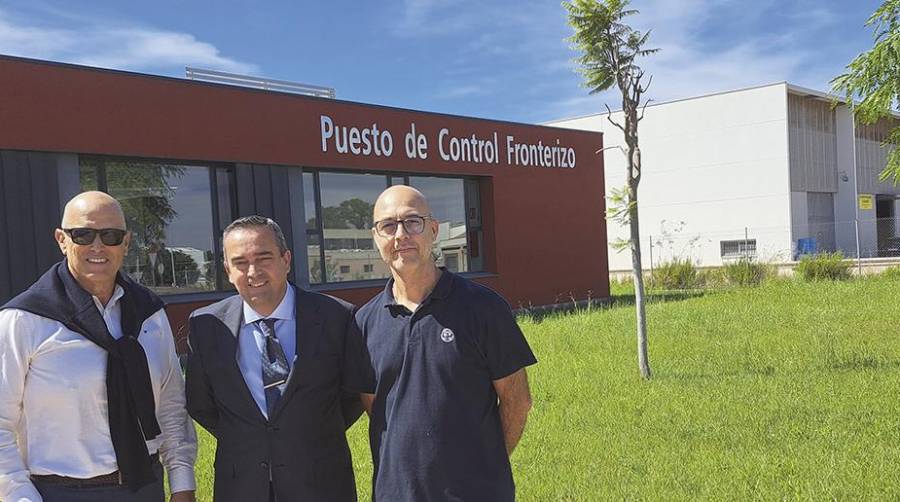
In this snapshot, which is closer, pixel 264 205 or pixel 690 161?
pixel 264 205

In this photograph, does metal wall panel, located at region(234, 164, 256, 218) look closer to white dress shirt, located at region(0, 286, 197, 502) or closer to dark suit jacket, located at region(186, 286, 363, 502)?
dark suit jacket, located at region(186, 286, 363, 502)

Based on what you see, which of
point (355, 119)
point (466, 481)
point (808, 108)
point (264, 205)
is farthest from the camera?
point (808, 108)

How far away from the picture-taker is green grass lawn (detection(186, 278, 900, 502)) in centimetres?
454

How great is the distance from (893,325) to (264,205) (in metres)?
9.67

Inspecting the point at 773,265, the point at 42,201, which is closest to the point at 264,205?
the point at 42,201

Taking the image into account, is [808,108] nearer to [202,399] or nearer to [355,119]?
[355,119]

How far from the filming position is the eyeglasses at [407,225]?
2.60 m

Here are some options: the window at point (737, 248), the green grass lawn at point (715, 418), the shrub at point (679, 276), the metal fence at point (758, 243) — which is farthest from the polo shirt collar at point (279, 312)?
the window at point (737, 248)

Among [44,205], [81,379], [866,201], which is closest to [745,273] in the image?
[44,205]

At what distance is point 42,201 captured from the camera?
9734mm

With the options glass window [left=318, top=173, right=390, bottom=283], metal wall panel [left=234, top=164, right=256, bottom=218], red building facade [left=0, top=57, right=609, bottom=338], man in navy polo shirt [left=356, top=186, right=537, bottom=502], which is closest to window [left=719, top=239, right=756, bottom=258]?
red building facade [left=0, top=57, right=609, bottom=338]

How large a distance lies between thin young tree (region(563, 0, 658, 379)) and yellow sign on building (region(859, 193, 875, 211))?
31.8m

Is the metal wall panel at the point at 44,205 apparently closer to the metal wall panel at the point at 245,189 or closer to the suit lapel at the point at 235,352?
the metal wall panel at the point at 245,189

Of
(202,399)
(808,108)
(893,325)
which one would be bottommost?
(893,325)
